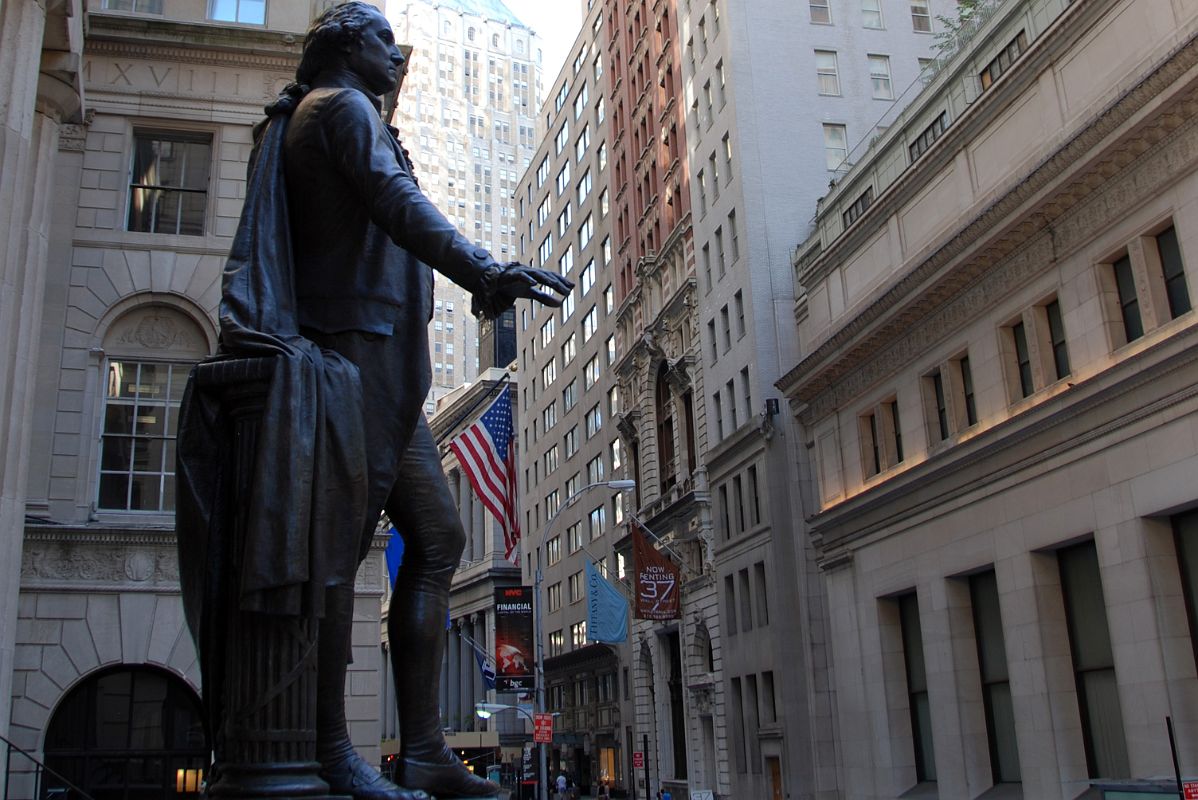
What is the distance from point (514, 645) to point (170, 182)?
1904 centimetres

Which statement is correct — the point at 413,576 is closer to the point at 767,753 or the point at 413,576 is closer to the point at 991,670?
the point at 991,670

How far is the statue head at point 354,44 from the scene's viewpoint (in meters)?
5.46

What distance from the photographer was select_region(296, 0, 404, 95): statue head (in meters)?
5.46

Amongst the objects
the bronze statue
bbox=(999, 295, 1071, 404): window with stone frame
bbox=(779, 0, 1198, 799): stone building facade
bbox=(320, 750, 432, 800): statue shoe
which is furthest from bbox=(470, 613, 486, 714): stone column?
bbox=(320, 750, 432, 800): statue shoe

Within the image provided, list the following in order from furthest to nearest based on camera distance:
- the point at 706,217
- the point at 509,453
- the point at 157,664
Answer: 1. the point at 706,217
2. the point at 509,453
3. the point at 157,664

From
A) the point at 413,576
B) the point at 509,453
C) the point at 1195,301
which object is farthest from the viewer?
the point at 509,453

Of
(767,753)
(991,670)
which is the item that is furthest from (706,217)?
(991,670)

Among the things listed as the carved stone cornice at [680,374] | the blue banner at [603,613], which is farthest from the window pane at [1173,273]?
the carved stone cornice at [680,374]

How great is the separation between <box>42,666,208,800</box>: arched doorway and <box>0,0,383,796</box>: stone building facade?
0.03 meters

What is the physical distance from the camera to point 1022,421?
30094mm

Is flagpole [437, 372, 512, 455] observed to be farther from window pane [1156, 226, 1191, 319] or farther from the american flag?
window pane [1156, 226, 1191, 319]

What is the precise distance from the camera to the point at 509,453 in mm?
29578

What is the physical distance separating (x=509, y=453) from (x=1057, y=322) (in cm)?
1434

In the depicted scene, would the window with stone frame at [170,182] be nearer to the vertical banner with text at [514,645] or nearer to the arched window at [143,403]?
the arched window at [143,403]
